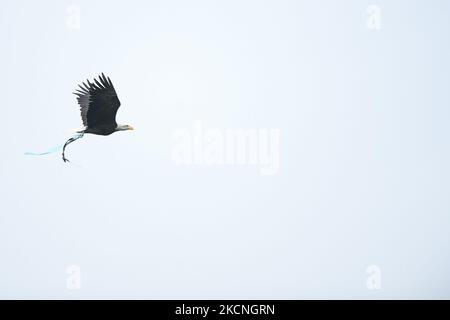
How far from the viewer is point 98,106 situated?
15.0 metres

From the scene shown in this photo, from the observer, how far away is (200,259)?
60281 mm

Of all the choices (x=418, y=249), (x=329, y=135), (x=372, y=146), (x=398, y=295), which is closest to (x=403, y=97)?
(x=329, y=135)

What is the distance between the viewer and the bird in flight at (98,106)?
580 inches

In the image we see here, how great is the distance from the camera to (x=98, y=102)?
14.9 m

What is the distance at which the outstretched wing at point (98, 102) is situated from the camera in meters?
14.7

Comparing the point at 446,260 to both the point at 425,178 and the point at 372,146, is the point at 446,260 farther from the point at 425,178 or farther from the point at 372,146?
the point at 372,146

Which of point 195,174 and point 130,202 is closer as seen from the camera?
point 130,202

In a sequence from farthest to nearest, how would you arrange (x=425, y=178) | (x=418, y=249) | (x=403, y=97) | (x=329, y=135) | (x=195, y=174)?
(x=403, y=97), (x=329, y=135), (x=195, y=174), (x=425, y=178), (x=418, y=249)

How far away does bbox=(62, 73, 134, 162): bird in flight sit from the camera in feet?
48.3

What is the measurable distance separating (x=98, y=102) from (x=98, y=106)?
108 mm

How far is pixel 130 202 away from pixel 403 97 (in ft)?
367

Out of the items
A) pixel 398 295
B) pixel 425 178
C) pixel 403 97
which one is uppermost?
pixel 403 97

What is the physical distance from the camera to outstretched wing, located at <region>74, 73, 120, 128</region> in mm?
14711
